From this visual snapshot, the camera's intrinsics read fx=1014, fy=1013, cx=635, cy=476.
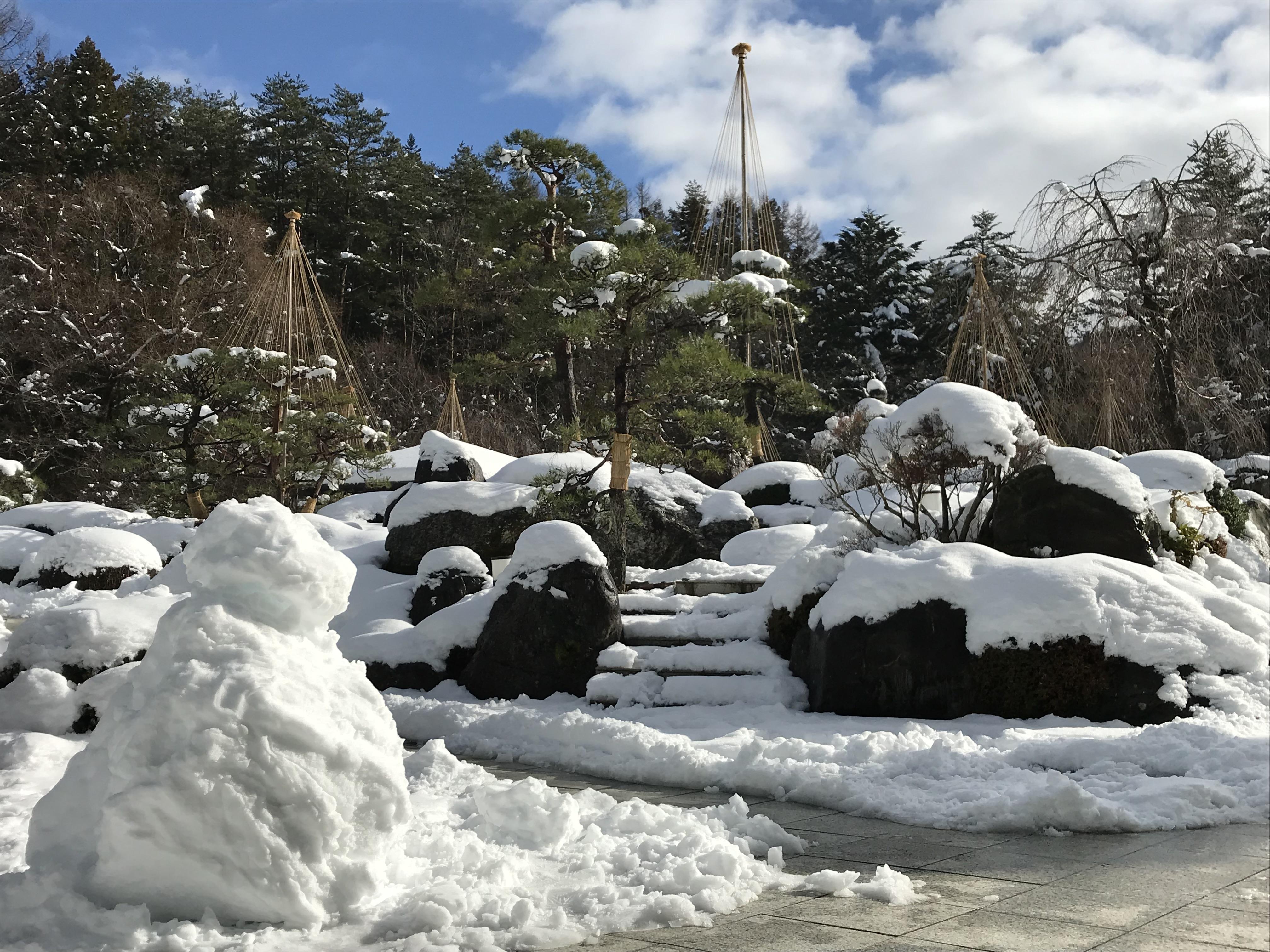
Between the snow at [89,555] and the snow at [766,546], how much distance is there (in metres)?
7.21

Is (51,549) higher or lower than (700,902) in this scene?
higher

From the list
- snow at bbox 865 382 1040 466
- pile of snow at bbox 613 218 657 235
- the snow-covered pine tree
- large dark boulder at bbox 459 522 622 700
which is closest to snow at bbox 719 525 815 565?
snow at bbox 865 382 1040 466

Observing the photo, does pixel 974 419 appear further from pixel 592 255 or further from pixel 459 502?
pixel 459 502

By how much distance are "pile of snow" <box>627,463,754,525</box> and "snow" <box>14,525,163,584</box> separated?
6.23 meters

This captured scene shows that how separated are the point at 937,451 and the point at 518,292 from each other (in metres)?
9.57

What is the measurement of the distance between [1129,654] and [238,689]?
581 centimetres

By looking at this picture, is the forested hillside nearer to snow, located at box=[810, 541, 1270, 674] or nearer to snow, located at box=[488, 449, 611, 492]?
snow, located at box=[488, 449, 611, 492]

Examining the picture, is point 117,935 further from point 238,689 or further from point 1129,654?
point 1129,654

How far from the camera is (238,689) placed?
10.6 feet

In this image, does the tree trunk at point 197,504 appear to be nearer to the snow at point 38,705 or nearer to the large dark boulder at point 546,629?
the large dark boulder at point 546,629

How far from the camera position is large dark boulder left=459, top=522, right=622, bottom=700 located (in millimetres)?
8594

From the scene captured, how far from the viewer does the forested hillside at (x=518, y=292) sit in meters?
11.6

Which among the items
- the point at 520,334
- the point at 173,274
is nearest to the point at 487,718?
the point at 520,334

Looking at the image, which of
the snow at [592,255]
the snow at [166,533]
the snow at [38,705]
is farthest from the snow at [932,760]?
the snow at [166,533]
